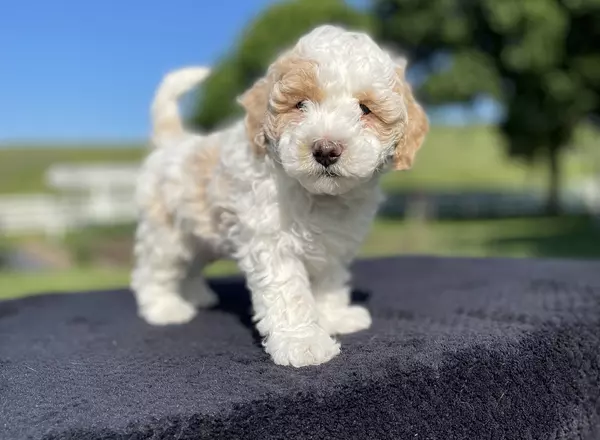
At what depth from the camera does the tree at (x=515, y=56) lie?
13.4 meters

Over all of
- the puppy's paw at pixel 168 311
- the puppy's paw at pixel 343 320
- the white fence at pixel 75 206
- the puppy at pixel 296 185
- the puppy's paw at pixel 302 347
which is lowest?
the white fence at pixel 75 206

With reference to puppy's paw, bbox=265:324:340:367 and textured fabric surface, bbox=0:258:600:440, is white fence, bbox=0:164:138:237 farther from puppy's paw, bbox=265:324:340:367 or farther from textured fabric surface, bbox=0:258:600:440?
puppy's paw, bbox=265:324:340:367

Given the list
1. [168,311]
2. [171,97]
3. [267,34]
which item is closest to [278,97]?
[171,97]

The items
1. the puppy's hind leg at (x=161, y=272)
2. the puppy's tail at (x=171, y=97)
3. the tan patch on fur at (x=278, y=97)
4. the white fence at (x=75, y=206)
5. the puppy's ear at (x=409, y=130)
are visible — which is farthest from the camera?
the white fence at (x=75, y=206)

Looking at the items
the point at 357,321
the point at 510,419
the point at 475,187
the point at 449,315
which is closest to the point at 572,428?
the point at 510,419

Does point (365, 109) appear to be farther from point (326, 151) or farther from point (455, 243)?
point (455, 243)

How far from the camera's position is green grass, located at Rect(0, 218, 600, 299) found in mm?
8192

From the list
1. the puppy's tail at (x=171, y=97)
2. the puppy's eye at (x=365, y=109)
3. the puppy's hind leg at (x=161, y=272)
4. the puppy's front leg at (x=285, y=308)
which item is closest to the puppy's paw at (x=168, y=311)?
the puppy's hind leg at (x=161, y=272)

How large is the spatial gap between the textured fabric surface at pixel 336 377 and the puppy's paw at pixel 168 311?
8cm

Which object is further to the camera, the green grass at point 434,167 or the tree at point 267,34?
the green grass at point 434,167

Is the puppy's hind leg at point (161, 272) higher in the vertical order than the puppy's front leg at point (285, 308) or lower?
lower

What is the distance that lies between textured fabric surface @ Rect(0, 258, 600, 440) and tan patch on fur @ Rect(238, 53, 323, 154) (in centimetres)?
89

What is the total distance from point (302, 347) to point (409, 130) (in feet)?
3.11

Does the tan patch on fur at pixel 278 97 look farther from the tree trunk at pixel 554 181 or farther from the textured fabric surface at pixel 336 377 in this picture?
the tree trunk at pixel 554 181
